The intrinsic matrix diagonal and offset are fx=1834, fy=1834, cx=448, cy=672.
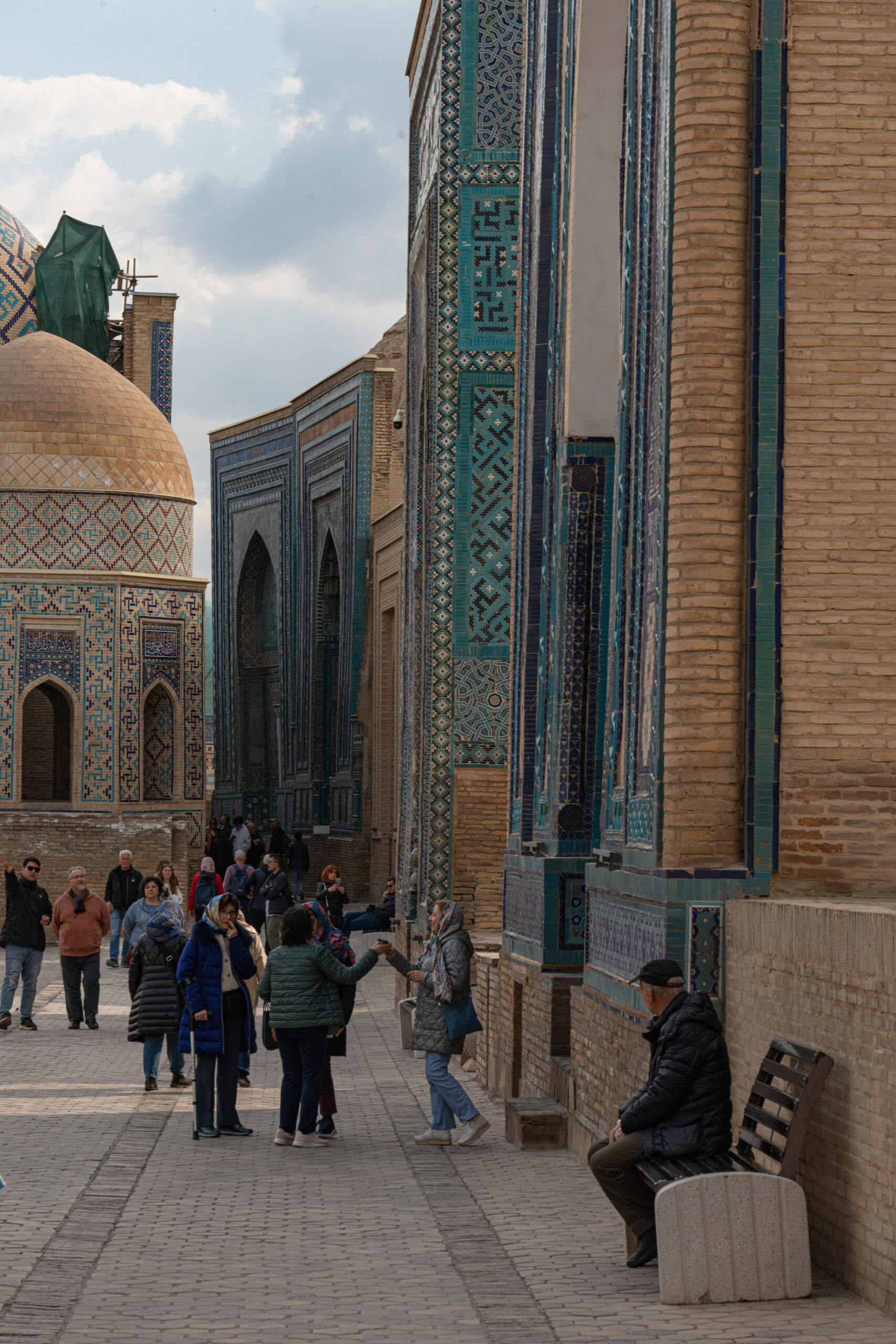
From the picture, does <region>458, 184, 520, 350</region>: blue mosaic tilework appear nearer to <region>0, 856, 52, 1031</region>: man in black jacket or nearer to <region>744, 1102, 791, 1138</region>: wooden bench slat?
<region>0, 856, 52, 1031</region>: man in black jacket

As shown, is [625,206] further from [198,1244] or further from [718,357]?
[198,1244]

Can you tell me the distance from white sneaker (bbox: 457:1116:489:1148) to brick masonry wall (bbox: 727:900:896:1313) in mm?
2644

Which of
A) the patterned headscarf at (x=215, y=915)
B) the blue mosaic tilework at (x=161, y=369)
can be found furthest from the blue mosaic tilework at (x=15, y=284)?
the patterned headscarf at (x=215, y=915)

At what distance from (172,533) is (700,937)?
19.0 meters

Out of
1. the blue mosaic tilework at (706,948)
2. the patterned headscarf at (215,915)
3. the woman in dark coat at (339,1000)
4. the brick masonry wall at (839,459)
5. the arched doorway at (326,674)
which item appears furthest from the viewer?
the arched doorway at (326,674)

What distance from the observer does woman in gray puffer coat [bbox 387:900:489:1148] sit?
862cm

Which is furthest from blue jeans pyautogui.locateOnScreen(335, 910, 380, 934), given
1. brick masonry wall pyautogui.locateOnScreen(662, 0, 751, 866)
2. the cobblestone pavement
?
brick masonry wall pyautogui.locateOnScreen(662, 0, 751, 866)

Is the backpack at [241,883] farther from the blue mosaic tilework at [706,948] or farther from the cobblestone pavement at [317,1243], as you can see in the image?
the blue mosaic tilework at [706,948]

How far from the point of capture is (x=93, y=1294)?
5543 millimetres

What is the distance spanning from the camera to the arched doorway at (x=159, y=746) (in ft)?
79.3

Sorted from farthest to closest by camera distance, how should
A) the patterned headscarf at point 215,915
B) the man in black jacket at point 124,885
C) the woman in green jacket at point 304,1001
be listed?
the man in black jacket at point 124,885 < the patterned headscarf at point 215,915 < the woman in green jacket at point 304,1001

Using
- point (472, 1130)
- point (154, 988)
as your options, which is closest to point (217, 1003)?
point (472, 1130)

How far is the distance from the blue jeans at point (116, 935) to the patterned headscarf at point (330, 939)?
858cm

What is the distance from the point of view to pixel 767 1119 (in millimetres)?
5551
